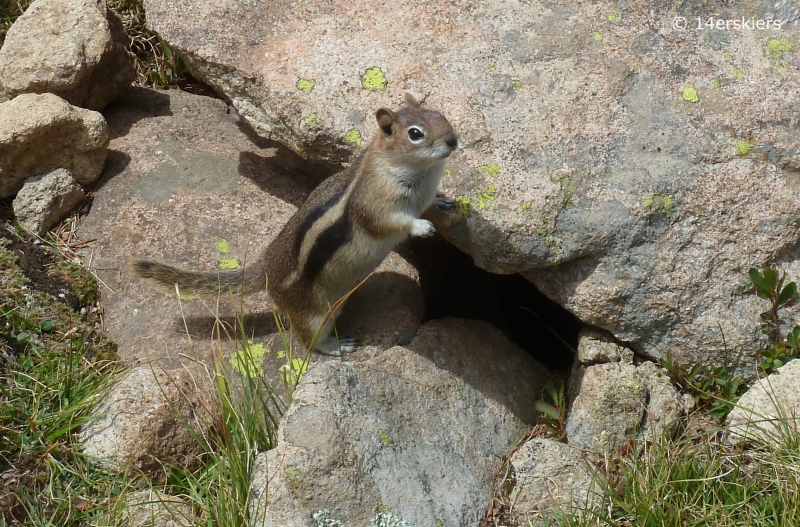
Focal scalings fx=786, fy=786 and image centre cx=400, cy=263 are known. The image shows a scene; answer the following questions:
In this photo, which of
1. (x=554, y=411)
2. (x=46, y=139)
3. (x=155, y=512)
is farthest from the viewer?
(x=46, y=139)

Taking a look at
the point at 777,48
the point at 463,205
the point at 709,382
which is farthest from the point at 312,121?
the point at 777,48

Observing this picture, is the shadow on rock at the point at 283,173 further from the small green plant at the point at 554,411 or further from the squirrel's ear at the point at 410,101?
the small green plant at the point at 554,411

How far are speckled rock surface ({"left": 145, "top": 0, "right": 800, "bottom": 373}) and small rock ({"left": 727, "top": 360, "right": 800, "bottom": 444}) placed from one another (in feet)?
1.10

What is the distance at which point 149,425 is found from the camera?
4.39m

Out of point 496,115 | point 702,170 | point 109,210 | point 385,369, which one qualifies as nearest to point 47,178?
point 109,210

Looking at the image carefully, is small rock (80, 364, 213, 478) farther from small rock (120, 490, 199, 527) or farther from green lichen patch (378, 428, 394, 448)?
green lichen patch (378, 428, 394, 448)

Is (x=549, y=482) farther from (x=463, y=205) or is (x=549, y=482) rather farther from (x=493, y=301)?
(x=493, y=301)

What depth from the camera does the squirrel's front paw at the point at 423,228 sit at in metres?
4.89

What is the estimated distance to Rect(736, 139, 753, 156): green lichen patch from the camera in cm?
494

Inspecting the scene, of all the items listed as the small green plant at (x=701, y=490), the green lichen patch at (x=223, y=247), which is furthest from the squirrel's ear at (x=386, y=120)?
the small green plant at (x=701, y=490)

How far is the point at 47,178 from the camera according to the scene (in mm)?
5574

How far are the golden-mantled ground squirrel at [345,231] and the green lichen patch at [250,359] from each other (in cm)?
26

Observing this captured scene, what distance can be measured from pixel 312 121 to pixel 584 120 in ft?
5.81

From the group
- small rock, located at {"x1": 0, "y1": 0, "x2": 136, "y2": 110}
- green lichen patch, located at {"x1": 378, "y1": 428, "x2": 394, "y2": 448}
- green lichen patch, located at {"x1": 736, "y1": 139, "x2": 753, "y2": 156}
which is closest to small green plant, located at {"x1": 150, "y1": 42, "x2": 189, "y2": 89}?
small rock, located at {"x1": 0, "y1": 0, "x2": 136, "y2": 110}
